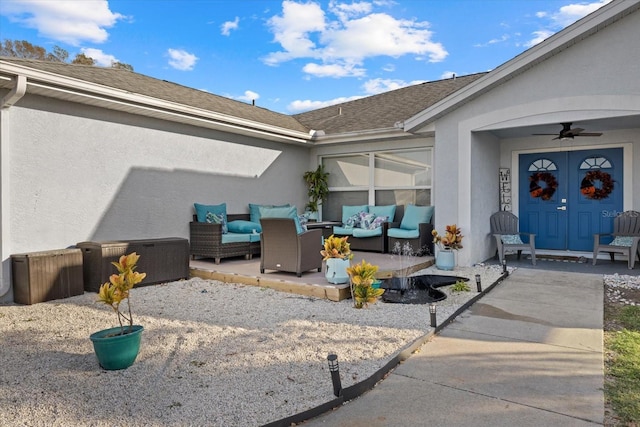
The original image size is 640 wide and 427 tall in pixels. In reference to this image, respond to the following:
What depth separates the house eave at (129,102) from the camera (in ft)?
16.3

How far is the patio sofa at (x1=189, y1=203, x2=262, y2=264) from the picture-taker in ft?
22.5

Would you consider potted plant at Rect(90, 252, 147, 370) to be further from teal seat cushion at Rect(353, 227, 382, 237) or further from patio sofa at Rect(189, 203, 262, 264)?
teal seat cushion at Rect(353, 227, 382, 237)

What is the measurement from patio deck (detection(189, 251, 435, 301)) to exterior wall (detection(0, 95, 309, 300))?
115 centimetres

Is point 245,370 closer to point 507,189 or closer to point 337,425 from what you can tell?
point 337,425

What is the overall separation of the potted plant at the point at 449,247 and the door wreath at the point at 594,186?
290 cm

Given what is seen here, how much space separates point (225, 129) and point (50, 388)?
587 cm

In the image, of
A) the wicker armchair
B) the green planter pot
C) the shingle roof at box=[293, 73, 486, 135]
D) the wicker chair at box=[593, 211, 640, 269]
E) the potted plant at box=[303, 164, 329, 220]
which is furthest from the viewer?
the potted plant at box=[303, 164, 329, 220]

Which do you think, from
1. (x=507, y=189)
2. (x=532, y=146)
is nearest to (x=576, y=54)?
(x=532, y=146)

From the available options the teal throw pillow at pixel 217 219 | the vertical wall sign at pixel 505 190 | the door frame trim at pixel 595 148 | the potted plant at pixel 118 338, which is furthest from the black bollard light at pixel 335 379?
the door frame trim at pixel 595 148

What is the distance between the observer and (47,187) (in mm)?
5453

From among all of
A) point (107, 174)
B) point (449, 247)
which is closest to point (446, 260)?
point (449, 247)

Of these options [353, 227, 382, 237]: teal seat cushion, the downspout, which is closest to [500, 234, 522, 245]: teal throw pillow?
[353, 227, 382, 237]: teal seat cushion

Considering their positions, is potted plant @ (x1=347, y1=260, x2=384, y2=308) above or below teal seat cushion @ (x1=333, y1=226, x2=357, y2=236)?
below

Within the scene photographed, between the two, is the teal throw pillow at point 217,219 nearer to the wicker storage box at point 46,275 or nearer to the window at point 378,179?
the wicker storage box at point 46,275
